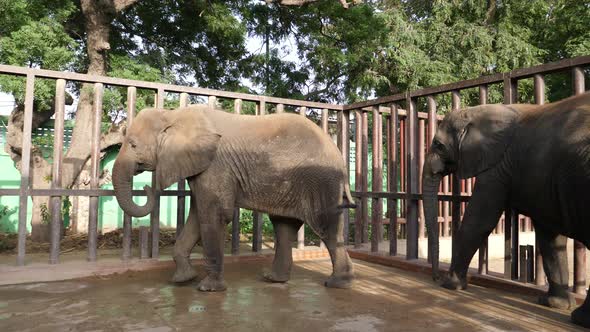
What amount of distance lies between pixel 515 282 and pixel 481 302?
2.61 ft

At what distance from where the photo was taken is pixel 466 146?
5000 mm

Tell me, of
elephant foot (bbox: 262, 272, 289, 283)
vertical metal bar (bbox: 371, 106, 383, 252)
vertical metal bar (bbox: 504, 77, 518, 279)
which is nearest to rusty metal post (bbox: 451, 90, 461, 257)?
vertical metal bar (bbox: 504, 77, 518, 279)

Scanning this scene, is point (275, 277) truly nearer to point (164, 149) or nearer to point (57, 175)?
point (164, 149)

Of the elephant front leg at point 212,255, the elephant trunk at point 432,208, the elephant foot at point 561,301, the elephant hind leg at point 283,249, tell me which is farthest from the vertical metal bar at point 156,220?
the elephant foot at point 561,301

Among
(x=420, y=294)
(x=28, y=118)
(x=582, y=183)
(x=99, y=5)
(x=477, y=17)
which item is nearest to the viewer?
(x=582, y=183)

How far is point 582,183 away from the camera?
3631 mm

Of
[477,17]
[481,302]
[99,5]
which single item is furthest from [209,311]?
[477,17]

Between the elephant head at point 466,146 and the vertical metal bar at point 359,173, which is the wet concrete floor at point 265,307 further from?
the vertical metal bar at point 359,173

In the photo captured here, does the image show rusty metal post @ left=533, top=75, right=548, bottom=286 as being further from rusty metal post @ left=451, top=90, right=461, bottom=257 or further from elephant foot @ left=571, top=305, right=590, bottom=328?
elephant foot @ left=571, top=305, right=590, bottom=328

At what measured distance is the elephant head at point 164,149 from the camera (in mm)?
5070

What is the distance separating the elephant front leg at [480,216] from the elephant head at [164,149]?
9.71 feet

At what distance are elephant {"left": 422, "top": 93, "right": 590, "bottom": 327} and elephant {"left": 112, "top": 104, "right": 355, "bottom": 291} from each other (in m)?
1.28

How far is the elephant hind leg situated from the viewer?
18.6ft

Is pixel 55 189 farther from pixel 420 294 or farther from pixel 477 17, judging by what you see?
pixel 477 17
